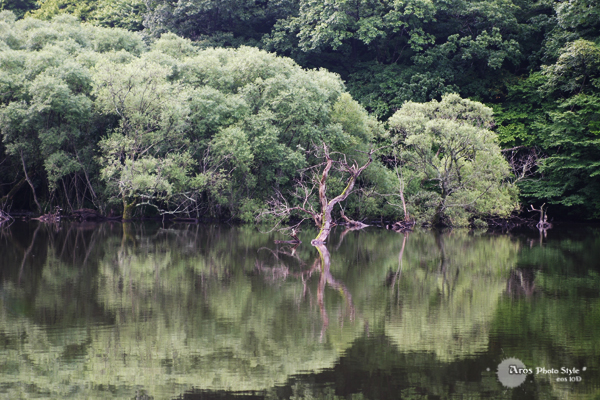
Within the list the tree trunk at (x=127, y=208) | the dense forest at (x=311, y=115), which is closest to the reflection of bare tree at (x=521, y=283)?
the dense forest at (x=311, y=115)

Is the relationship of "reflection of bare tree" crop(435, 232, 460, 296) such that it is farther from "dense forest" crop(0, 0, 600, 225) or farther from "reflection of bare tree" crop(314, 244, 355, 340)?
"dense forest" crop(0, 0, 600, 225)

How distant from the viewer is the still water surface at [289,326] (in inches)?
301

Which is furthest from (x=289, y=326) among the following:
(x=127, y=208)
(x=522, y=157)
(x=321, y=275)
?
(x=522, y=157)

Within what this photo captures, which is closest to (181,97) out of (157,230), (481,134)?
(157,230)

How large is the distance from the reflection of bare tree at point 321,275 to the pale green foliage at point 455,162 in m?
15.4

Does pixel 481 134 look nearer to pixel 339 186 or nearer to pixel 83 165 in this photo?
pixel 339 186

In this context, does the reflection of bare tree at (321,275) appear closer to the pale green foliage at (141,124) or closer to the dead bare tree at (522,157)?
the pale green foliage at (141,124)

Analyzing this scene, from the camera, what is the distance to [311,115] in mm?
38031

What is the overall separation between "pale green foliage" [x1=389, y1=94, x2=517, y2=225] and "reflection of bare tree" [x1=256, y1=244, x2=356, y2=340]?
1544cm

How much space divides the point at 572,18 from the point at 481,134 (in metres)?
13.7

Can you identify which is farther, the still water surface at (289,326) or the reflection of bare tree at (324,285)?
the reflection of bare tree at (324,285)

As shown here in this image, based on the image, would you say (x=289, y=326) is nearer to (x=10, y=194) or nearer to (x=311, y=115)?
(x=311, y=115)

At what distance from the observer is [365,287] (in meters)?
14.3

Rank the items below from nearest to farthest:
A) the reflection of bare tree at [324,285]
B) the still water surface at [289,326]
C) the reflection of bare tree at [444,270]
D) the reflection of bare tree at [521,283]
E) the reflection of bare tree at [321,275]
Answer: the still water surface at [289,326]
the reflection of bare tree at [324,285]
the reflection of bare tree at [321,275]
the reflection of bare tree at [521,283]
the reflection of bare tree at [444,270]
